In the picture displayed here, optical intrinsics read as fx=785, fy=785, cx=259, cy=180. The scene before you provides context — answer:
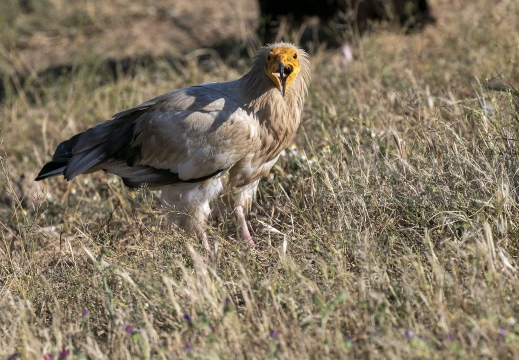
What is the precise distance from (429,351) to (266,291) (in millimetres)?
883

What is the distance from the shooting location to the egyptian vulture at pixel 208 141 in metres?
4.53

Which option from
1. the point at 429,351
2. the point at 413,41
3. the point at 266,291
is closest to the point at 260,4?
the point at 413,41

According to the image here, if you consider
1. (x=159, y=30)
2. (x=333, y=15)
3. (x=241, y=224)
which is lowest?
(x=159, y=30)

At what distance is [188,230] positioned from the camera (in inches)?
184

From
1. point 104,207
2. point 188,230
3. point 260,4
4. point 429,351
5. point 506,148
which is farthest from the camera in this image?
point 260,4

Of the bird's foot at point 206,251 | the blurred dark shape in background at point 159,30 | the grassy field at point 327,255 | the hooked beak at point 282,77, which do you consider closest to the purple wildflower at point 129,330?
the grassy field at point 327,255

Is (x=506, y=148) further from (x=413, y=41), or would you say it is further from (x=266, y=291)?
(x=413, y=41)

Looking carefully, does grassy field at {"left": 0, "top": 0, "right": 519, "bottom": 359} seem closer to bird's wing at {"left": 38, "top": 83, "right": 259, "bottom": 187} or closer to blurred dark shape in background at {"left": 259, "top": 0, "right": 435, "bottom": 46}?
bird's wing at {"left": 38, "top": 83, "right": 259, "bottom": 187}

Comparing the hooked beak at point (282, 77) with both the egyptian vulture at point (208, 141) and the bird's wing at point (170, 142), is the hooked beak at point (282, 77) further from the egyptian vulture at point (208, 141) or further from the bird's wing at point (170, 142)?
the bird's wing at point (170, 142)

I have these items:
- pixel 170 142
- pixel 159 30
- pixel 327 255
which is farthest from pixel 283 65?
pixel 159 30

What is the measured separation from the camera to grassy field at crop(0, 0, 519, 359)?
319cm

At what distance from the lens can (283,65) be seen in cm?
439

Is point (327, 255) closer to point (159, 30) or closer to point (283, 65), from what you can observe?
point (283, 65)

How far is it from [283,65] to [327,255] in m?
1.19
